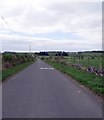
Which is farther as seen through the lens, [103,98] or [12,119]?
[103,98]

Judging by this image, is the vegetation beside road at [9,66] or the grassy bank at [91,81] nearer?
the grassy bank at [91,81]

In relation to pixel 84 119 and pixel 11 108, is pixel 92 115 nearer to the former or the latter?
pixel 84 119

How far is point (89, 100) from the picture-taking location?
1316 cm

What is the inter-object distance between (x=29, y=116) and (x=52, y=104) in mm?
2509

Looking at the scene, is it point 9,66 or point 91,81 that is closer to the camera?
point 91,81

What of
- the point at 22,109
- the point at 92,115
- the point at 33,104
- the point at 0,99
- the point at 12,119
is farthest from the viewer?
the point at 0,99

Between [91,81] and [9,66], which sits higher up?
[9,66]

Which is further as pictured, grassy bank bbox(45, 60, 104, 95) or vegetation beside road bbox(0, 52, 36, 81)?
vegetation beside road bbox(0, 52, 36, 81)

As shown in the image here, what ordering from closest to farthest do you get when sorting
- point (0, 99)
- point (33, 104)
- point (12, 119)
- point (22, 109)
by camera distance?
point (12, 119)
point (22, 109)
point (33, 104)
point (0, 99)

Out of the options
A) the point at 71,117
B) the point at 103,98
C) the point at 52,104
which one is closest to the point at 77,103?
the point at 52,104

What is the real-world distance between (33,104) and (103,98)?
3.42m

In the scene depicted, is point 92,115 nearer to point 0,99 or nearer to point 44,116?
point 44,116

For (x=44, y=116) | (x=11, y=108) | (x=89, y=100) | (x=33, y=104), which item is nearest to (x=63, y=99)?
(x=89, y=100)

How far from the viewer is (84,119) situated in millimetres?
9188
